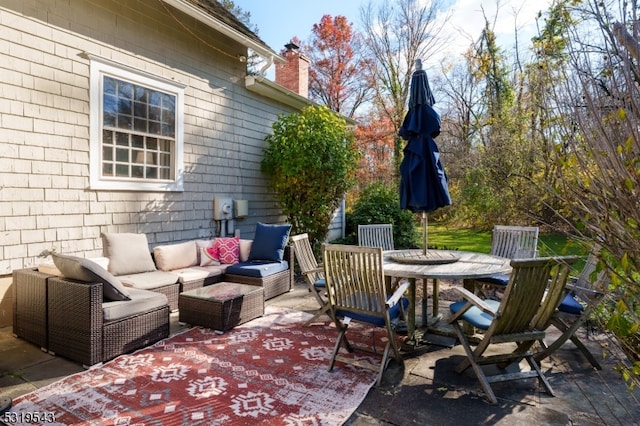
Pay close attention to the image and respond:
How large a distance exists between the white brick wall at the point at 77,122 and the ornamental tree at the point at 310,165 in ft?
4.20

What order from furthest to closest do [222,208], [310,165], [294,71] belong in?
[294,71]
[310,165]
[222,208]

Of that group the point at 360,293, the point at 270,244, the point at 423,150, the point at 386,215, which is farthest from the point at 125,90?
the point at 386,215

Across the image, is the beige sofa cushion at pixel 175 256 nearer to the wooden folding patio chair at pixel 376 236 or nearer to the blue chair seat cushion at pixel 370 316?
the wooden folding patio chair at pixel 376 236

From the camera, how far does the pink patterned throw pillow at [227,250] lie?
5809 millimetres

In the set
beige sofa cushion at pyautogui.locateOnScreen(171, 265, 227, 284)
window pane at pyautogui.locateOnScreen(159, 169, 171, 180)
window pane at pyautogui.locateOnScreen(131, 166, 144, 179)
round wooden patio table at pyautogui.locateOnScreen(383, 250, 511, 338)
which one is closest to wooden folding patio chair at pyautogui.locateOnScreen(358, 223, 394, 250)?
round wooden patio table at pyautogui.locateOnScreen(383, 250, 511, 338)

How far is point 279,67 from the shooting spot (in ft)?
32.5

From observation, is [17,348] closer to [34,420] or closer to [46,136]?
[34,420]

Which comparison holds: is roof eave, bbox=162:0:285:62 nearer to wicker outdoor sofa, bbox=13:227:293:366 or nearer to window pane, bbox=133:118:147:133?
window pane, bbox=133:118:147:133

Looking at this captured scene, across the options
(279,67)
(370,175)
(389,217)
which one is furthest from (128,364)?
(370,175)

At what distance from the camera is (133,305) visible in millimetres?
3508

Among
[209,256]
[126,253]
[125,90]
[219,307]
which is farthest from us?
[209,256]

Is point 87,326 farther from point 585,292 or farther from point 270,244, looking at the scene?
point 585,292

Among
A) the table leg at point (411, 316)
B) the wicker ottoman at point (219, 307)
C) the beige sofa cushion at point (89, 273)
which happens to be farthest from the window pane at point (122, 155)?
the table leg at point (411, 316)

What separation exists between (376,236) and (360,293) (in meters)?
2.87
